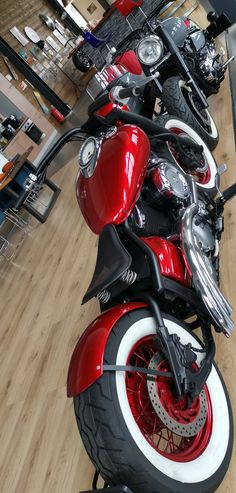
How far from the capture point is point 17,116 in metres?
3.88

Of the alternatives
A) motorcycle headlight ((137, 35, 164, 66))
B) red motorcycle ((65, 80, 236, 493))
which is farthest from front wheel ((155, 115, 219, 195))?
red motorcycle ((65, 80, 236, 493))

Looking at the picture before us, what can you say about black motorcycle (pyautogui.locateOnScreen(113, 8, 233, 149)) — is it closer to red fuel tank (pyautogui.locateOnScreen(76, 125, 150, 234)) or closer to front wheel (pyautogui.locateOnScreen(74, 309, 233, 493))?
red fuel tank (pyautogui.locateOnScreen(76, 125, 150, 234))

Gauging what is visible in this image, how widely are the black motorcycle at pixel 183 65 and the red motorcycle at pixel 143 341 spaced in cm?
56

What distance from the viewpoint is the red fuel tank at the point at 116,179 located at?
104 centimetres

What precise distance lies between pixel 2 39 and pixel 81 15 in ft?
7.53

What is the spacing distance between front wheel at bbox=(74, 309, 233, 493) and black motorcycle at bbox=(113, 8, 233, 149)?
1.08 meters

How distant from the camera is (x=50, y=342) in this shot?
190 centimetres

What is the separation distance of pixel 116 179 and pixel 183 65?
1115 millimetres

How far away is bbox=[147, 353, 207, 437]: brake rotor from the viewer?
86cm

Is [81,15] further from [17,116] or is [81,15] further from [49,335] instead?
[49,335]

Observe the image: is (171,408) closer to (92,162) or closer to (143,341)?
(143,341)

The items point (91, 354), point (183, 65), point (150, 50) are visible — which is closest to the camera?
point (91, 354)

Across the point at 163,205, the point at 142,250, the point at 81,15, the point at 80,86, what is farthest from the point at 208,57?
the point at 81,15

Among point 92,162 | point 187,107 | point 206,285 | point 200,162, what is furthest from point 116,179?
point 187,107
